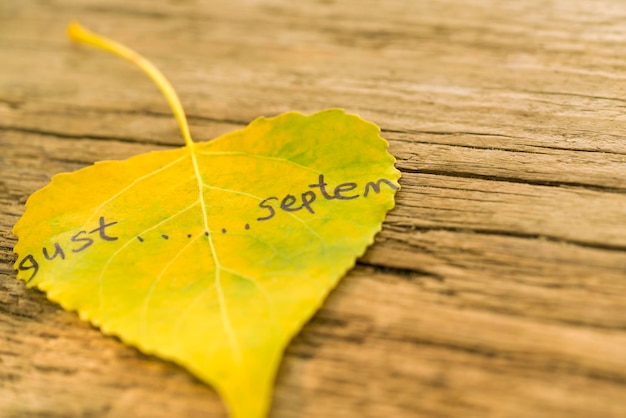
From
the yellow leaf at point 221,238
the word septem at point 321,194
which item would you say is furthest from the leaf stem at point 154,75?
the word septem at point 321,194

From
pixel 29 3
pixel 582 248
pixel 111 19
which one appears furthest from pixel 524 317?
pixel 29 3

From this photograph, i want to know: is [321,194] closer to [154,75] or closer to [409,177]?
[409,177]

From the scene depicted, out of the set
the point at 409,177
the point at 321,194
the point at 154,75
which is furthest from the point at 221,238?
the point at 154,75

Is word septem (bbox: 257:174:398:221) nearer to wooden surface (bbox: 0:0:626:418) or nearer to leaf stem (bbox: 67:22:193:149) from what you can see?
wooden surface (bbox: 0:0:626:418)

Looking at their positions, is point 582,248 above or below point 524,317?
above

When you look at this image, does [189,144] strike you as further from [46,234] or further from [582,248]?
[582,248]

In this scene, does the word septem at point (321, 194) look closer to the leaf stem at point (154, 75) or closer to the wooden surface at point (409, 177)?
the wooden surface at point (409, 177)
